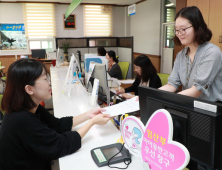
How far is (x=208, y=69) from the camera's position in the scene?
4.47ft

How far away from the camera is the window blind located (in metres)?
7.56

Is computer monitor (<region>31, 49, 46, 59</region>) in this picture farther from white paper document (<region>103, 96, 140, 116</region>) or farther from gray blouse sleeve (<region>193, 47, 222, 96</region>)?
gray blouse sleeve (<region>193, 47, 222, 96</region>)

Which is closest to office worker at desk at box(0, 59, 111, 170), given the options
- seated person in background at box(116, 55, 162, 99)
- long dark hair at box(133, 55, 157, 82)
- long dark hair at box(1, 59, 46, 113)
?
long dark hair at box(1, 59, 46, 113)

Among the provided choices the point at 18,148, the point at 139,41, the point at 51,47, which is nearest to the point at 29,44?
the point at 51,47

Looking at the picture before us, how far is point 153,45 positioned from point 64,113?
5.86 m

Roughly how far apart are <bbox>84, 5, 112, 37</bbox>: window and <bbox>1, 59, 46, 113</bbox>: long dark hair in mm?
7518

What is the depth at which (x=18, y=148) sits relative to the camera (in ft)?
3.35

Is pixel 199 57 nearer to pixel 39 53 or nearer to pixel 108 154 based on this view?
pixel 108 154

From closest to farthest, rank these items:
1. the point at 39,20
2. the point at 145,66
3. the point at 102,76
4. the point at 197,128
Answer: the point at 197,128, the point at 102,76, the point at 145,66, the point at 39,20

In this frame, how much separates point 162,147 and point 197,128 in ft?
0.46

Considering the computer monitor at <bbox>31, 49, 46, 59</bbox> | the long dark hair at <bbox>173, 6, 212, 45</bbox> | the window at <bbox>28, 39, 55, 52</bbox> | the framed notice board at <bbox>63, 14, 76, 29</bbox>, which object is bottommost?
the computer monitor at <bbox>31, 49, 46, 59</bbox>

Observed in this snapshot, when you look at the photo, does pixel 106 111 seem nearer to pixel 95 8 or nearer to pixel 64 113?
pixel 64 113

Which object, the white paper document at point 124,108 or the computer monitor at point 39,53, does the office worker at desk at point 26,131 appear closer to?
the white paper document at point 124,108

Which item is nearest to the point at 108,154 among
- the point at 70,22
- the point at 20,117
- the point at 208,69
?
the point at 20,117
